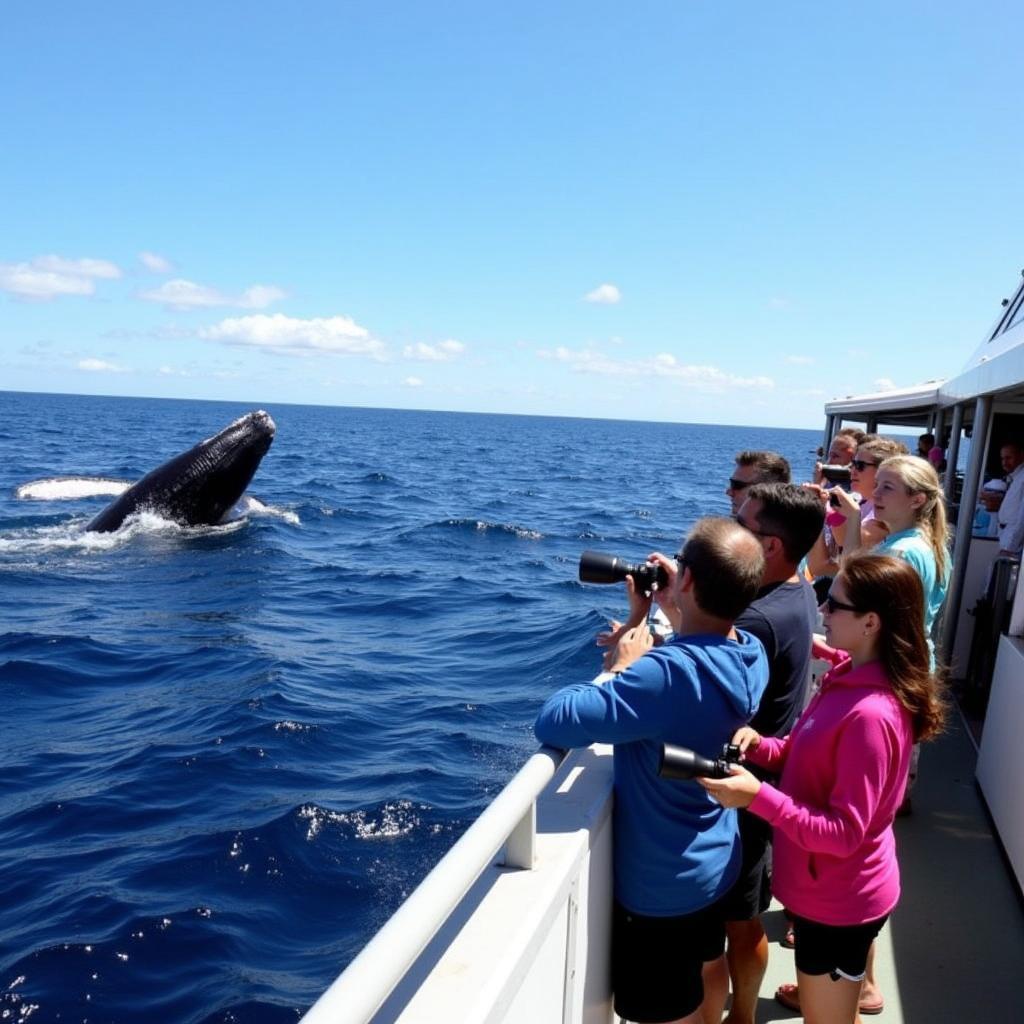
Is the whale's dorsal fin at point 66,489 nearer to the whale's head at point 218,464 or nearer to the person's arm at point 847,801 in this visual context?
the whale's head at point 218,464

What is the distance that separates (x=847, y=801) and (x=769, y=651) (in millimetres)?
589

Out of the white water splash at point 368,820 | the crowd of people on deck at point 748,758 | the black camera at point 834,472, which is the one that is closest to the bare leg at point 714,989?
the crowd of people on deck at point 748,758

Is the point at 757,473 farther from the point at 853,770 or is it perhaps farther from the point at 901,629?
the point at 853,770

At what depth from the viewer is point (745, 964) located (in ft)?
10.2

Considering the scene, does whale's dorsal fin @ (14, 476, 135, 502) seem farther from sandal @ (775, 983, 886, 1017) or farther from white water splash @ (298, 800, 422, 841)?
sandal @ (775, 983, 886, 1017)

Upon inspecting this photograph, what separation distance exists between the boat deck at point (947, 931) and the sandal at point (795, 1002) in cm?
2

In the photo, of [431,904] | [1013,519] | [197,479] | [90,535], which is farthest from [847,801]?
[90,535]

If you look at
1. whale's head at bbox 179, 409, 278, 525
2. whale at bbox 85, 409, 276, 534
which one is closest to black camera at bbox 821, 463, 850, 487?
whale's head at bbox 179, 409, 278, 525

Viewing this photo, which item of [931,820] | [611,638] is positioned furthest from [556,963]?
[931,820]

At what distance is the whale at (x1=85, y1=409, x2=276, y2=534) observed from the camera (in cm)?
1678

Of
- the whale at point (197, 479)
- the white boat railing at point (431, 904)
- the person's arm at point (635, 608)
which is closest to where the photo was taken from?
the white boat railing at point (431, 904)

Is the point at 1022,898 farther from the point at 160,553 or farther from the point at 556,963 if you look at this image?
the point at 160,553

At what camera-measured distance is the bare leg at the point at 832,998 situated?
267 cm

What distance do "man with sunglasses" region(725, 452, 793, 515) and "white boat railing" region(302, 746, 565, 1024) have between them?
2.23 m
